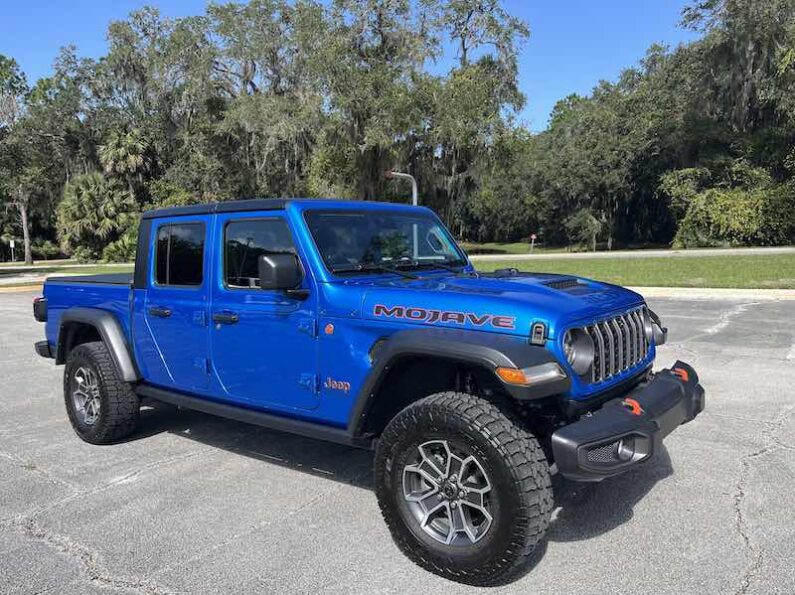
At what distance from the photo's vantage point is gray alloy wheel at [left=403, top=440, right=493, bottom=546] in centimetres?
299

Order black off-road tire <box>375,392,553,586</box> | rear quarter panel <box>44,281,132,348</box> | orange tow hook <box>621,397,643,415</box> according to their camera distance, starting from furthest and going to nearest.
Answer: rear quarter panel <box>44,281,132,348</box> → orange tow hook <box>621,397,643,415</box> → black off-road tire <box>375,392,553,586</box>

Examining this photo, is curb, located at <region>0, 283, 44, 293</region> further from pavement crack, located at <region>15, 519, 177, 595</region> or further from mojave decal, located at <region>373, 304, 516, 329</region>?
mojave decal, located at <region>373, 304, 516, 329</region>

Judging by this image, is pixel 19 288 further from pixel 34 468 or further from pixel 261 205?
pixel 261 205

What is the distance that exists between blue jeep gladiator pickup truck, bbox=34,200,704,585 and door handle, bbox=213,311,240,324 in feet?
0.04

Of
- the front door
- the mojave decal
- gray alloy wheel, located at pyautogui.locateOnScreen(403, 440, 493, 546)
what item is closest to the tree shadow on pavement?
gray alloy wheel, located at pyautogui.locateOnScreen(403, 440, 493, 546)

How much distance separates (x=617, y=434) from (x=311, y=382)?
1626 mm

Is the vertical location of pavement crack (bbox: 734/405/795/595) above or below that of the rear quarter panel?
below

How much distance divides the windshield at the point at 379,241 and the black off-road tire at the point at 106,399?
7.18 ft

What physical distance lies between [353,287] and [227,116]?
1331 inches

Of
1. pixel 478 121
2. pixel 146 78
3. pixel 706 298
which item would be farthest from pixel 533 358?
pixel 146 78

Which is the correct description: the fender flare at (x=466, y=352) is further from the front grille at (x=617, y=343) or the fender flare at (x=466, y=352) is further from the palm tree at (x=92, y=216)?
the palm tree at (x=92, y=216)

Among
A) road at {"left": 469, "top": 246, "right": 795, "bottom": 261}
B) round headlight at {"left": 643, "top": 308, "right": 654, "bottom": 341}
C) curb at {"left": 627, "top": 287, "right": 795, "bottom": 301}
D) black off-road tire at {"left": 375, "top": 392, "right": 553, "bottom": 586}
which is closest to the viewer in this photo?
black off-road tire at {"left": 375, "top": 392, "right": 553, "bottom": 586}

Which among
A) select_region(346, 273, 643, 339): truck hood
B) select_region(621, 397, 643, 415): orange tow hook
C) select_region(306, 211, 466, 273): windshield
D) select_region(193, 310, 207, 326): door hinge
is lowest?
select_region(621, 397, 643, 415): orange tow hook

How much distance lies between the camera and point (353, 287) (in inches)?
138
